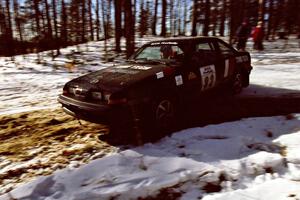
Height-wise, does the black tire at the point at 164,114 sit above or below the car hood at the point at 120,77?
below

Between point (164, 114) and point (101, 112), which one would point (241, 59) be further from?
point (101, 112)

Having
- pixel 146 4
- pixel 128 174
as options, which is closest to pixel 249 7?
pixel 146 4

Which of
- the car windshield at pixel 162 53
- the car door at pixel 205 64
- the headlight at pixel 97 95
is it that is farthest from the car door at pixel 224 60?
the headlight at pixel 97 95

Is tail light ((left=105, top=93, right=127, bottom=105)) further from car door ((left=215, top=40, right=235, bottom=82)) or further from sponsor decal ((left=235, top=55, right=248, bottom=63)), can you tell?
sponsor decal ((left=235, top=55, right=248, bottom=63))

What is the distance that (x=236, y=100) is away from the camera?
7.21 m

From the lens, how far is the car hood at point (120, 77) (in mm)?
4848

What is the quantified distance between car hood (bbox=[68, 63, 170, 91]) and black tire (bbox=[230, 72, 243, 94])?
2488 millimetres

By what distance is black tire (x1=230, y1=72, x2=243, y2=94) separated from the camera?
7.30m

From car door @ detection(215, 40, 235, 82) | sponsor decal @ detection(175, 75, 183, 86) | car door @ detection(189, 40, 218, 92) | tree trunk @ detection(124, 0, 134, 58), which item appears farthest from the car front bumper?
tree trunk @ detection(124, 0, 134, 58)

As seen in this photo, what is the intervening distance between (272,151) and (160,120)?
1.80 metres

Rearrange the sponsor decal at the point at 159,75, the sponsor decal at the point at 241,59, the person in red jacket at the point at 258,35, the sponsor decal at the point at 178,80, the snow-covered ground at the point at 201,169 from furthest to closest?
the person in red jacket at the point at 258,35 → the sponsor decal at the point at 241,59 → the sponsor decal at the point at 178,80 → the sponsor decal at the point at 159,75 → the snow-covered ground at the point at 201,169

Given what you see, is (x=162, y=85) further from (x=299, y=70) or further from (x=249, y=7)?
(x=249, y=7)

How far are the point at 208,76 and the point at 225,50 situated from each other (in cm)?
122

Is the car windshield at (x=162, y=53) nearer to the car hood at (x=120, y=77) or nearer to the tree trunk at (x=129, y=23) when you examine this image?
the car hood at (x=120, y=77)
